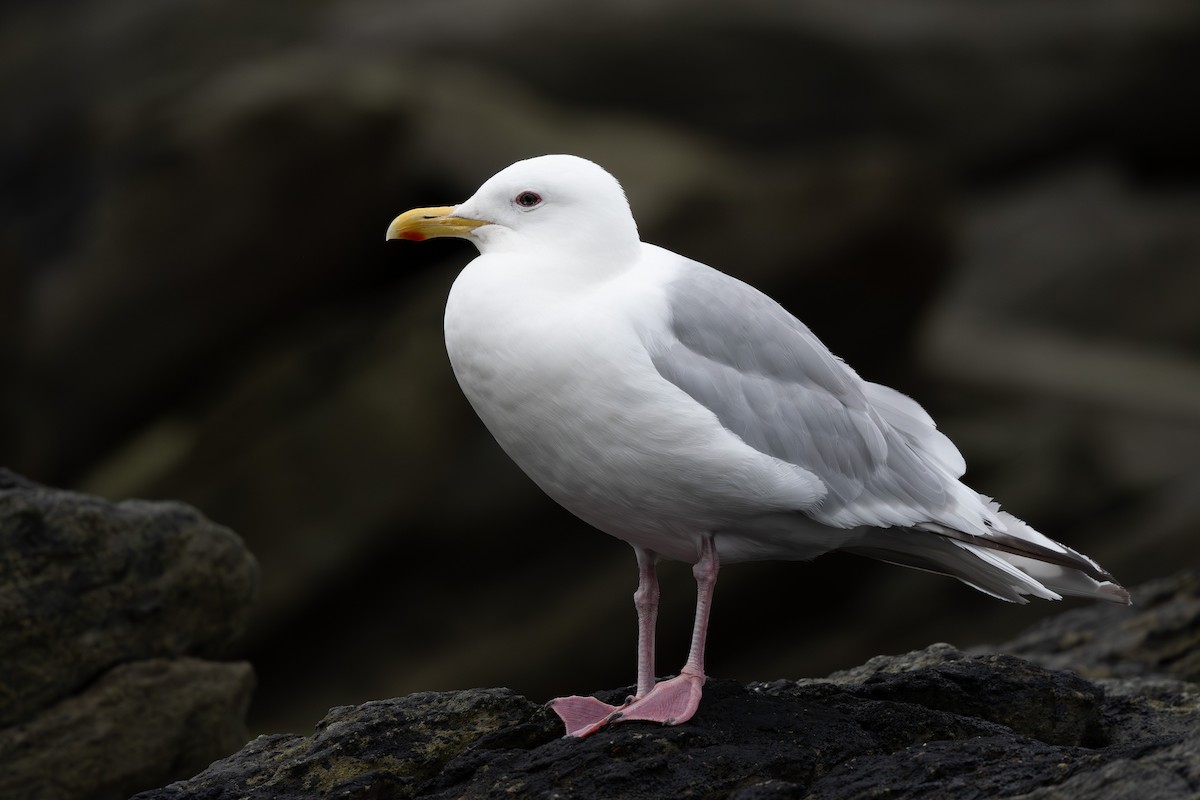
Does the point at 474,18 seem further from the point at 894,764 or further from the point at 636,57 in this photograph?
the point at 894,764

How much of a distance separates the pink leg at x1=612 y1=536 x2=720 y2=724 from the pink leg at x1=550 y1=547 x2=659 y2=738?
7cm

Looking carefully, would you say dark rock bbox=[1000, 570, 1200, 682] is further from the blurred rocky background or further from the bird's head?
the blurred rocky background

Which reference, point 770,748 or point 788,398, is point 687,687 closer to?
point 770,748

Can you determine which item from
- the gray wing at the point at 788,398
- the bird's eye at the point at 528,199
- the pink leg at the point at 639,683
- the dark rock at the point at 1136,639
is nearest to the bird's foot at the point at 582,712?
the pink leg at the point at 639,683

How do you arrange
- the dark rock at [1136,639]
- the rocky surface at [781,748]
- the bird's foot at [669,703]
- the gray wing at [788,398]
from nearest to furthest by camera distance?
1. the rocky surface at [781,748]
2. the bird's foot at [669,703]
3. the gray wing at [788,398]
4. the dark rock at [1136,639]

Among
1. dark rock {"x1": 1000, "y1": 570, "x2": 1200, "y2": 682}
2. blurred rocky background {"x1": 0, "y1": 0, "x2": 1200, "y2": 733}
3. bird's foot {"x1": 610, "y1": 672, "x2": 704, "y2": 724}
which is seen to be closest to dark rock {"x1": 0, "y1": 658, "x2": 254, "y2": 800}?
bird's foot {"x1": 610, "y1": 672, "x2": 704, "y2": 724}

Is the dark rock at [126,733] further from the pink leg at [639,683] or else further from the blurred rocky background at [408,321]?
the blurred rocky background at [408,321]

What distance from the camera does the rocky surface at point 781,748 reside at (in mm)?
3158

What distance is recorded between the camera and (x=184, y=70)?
35.5 ft

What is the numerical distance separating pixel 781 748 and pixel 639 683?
0.61m

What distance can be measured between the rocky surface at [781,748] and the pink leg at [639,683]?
49 millimetres

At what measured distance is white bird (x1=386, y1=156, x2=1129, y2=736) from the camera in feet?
12.0

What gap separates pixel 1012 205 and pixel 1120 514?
18.6ft

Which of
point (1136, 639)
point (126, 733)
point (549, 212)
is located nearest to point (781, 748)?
point (549, 212)
